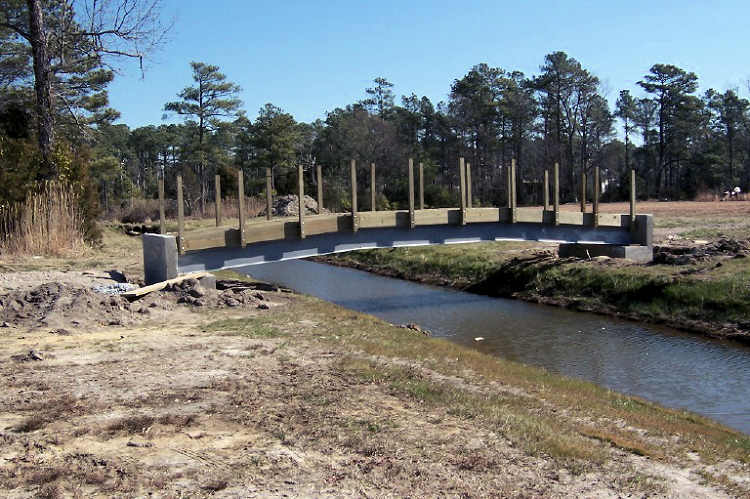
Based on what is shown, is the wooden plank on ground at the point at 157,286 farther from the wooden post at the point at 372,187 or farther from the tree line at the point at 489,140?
the tree line at the point at 489,140

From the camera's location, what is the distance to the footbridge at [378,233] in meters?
14.2

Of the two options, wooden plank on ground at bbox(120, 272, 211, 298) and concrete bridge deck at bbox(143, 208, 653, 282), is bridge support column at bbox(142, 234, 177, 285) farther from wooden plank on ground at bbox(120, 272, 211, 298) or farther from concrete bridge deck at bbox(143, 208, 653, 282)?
wooden plank on ground at bbox(120, 272, 211, 298)

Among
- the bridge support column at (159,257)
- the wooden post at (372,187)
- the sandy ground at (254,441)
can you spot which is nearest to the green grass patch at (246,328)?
the sandy ground at (254,441)

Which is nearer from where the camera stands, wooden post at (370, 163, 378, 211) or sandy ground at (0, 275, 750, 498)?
sandy ground at (0, 275, 750, 498)

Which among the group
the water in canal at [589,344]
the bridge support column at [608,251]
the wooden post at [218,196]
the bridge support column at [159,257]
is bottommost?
the water in canal at [589,344]

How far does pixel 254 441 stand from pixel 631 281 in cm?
1394

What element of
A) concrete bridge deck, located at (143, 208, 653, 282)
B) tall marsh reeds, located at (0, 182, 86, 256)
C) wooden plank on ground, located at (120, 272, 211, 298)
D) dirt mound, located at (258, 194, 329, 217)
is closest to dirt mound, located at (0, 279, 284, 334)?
wooden plank on ground, located at (120, 272, 211, 298)

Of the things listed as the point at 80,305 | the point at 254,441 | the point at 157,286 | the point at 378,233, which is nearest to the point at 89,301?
the point at 80,305

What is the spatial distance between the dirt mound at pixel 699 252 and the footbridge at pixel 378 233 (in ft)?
1.91

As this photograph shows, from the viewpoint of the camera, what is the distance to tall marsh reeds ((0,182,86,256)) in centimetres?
1619

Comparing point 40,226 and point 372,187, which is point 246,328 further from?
point 40,226

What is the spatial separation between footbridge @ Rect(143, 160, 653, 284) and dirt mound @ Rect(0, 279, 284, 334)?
4.99ft

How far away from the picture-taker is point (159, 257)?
44.0ft

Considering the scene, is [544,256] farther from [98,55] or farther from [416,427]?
[416,427]
